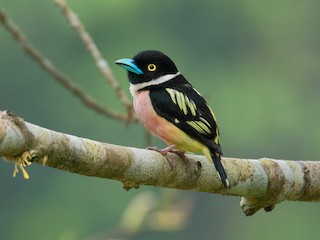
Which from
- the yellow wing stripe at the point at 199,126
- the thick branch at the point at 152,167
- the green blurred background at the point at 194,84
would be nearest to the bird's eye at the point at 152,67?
the yellow wing stripe at the point at 199,126

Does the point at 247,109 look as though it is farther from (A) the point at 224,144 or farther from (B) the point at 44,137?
(B) the point at 44,137

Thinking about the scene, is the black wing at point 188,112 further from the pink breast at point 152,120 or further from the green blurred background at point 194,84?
the green blurred background at point 194,84

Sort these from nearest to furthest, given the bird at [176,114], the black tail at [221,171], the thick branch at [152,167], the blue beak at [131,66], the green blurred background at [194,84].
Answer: the thick branch at [152,167] → the black tail at [221,171] → the bird at [176,114] → the blue beak at [131,66] → the green blurred background at [194,84]

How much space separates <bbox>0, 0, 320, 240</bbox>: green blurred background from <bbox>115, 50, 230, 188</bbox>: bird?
9063 mm

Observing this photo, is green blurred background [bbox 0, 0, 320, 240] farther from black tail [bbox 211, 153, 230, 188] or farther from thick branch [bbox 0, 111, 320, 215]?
black tail [bbox 211, 153, 230, 188]

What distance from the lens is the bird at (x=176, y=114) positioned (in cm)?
411

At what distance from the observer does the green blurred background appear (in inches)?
579

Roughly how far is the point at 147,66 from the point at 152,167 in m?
0.85

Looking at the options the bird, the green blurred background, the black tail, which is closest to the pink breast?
the bird

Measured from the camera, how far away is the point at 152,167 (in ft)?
11.9

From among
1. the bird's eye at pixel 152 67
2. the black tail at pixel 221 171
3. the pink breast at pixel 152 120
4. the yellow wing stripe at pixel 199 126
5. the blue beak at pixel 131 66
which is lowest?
the black tail at pixel 221 171

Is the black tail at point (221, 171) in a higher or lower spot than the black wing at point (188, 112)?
lower

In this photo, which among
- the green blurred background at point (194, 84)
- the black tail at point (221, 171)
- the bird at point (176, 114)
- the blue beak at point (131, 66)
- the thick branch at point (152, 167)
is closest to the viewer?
the thick branch at point (152, 167)

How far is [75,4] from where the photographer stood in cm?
1542
